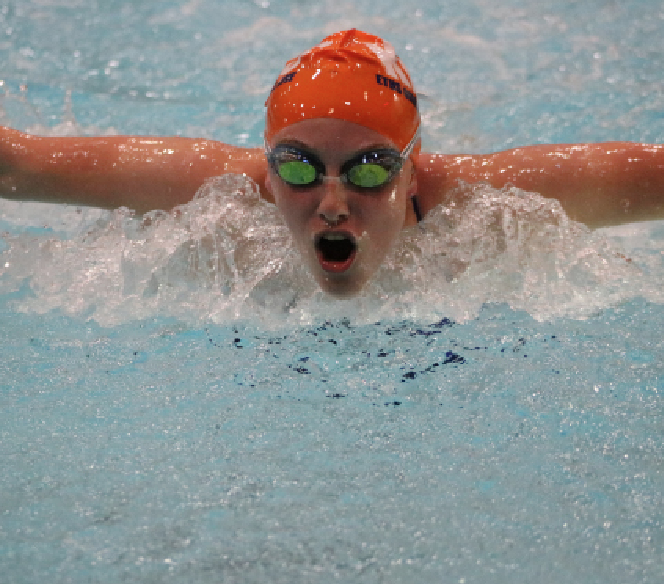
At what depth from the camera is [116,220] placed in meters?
2.58

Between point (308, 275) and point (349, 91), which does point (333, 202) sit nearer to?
point (349, 91)

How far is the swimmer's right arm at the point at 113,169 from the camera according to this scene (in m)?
2.48

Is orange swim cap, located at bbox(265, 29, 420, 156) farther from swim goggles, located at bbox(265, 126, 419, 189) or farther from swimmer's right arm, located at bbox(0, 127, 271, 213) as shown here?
swimmer's right arm, located at bbox(0, 127, 271, 213)

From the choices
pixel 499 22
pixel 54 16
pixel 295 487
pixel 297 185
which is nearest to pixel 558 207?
pixel 297 185

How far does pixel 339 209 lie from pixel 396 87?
460mm

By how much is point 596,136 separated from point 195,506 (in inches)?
119

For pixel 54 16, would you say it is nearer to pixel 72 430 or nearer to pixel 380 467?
pixel 72 430

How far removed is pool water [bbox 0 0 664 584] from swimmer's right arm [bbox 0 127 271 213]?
0.08 m

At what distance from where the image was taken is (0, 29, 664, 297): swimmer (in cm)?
217

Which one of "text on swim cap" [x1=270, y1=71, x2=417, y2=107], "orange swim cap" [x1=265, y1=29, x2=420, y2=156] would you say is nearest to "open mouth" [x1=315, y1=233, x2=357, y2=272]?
"orange swim cap" [x1=265, y1=29, x2=420, y2=156]

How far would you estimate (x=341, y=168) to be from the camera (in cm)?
216

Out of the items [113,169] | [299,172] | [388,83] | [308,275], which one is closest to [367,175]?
[299,172]

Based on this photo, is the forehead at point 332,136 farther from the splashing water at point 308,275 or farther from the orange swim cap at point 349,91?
the splashing water at point 308,275

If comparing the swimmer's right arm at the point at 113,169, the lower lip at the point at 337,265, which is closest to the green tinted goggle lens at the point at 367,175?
the lower lip at the point at 337,265
